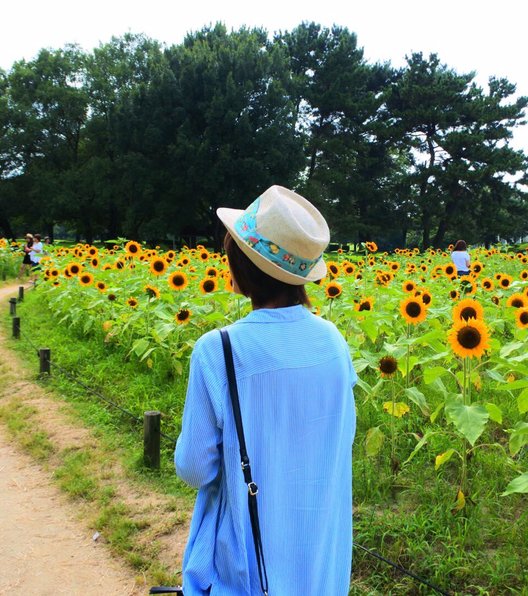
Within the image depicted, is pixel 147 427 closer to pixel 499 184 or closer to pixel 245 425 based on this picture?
pixel 245 425

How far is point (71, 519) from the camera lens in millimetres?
3227

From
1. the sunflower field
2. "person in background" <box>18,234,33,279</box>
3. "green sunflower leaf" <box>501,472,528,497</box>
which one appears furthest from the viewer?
"person in background" <box>18,234,33,279</box>

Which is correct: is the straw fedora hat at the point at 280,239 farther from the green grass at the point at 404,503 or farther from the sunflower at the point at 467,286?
the sunflower at the point at 467,286

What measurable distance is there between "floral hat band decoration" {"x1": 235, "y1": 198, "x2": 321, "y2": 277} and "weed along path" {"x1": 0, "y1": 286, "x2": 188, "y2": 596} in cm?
208

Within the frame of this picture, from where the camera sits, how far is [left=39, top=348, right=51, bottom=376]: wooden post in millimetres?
5828

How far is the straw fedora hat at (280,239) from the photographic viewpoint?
131cm

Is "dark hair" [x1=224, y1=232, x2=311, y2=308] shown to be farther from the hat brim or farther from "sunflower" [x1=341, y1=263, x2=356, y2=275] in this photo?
"sunflower" [x1=341, y1=263, x2=356, y2=275]

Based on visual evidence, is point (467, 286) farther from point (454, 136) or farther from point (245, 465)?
point (454, 136)

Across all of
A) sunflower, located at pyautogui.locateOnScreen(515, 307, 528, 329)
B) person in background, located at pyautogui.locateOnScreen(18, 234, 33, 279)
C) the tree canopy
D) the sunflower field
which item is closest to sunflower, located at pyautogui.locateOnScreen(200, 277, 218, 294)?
the sunflower field

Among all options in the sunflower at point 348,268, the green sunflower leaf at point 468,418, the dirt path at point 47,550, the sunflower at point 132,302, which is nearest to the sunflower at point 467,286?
the sunflower at point 348,268

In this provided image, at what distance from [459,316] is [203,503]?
1921 mm

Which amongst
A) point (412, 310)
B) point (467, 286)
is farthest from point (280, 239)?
point (467, 286)

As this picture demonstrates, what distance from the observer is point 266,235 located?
1323 mm

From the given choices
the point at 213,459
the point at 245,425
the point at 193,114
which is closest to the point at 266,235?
the point at 245,425
